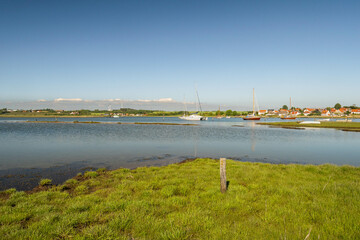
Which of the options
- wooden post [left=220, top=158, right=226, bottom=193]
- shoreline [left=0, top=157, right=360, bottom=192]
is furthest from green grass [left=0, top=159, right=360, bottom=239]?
shoreline [left=0, top=157, right=360, bottom=192]

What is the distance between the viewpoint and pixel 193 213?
7238 mm

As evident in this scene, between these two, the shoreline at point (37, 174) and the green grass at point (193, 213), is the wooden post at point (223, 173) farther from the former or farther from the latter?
the shoreline at point (37, 174)

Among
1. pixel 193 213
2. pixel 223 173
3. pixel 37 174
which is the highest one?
pixel 223 173

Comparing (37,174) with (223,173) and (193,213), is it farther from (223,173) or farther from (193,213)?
(223,173)

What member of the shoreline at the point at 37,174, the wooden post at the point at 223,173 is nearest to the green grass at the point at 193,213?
the wooden post at the point at 223,173

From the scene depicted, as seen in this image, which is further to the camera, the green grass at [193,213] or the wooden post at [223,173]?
the wooden post at [223,173]

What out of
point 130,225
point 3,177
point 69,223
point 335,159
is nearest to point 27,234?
point 69,223

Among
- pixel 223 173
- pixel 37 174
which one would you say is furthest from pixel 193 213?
pixel 37 174

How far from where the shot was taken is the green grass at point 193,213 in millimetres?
5855

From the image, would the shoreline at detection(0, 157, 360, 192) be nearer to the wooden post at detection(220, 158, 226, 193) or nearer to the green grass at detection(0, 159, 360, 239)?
the green grass at detection(0, 159, 360, 239)

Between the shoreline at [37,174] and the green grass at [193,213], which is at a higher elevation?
the green grass at [193,213]

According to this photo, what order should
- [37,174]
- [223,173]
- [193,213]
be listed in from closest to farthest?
[193,213]
[223,173]
[37,174]

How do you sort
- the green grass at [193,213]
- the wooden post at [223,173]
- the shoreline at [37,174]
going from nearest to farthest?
1. the green grass at [193,213]
2. the wooden post at [223,173]
3. the shoreline at [37,174]

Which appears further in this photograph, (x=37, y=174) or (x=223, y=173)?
(x=37, y=174)
